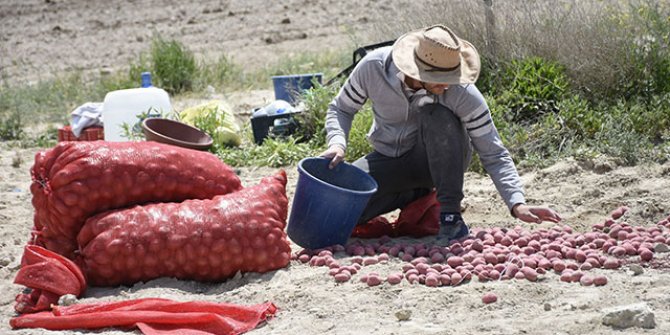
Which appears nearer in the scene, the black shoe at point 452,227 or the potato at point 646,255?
the potato at point 646,255

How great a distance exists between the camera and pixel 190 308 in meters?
3.48

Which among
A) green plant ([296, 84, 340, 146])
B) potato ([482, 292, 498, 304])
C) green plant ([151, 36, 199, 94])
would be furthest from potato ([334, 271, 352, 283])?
green plant ([151, 36, 199, 94])

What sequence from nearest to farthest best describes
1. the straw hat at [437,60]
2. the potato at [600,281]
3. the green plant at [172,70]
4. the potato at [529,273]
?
the potato at [600,281]
the potato at [529,273]
the straw hat at [437,60]
the green plant at [172,70]

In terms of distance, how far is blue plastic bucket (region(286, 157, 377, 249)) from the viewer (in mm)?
4148

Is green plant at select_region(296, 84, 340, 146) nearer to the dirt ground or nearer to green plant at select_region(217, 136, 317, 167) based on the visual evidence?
green plant at select_region(217, 136, 317, 167)

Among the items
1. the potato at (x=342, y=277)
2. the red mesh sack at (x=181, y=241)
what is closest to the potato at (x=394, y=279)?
the potato at (x=342, y=277)

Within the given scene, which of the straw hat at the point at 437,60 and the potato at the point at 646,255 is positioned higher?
the straw hat at the point at 437,60

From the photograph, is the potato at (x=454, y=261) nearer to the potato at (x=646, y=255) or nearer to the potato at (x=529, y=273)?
the potato at (x=529, y=273)

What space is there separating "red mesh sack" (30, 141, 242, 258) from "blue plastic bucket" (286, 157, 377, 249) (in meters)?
0.44

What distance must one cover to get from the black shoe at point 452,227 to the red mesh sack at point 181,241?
0.87 metres

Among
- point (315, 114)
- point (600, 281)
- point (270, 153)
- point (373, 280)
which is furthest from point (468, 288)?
point (315, 114)

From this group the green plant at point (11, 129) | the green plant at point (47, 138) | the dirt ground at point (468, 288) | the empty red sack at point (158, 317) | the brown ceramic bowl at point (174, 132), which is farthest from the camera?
the green plant at point (11, 129)

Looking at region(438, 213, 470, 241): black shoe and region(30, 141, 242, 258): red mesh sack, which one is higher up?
region(30, 141, 242, 258): red mesh sack

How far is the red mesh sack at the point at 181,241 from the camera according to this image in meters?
3.81
